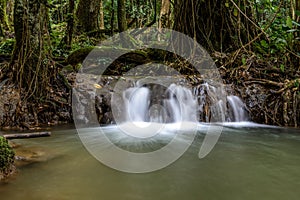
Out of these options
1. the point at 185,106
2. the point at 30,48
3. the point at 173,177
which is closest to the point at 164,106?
the point at 185,106

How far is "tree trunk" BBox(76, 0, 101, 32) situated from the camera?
9.06 metres

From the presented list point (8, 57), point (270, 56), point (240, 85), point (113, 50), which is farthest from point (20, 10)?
point (270, 56)

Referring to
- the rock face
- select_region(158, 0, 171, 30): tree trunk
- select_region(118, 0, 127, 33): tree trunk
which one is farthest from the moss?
select_region(158, 0, 171, 30): tree trunk

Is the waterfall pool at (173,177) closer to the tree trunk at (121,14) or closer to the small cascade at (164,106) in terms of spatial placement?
the small cascade at (164,106)

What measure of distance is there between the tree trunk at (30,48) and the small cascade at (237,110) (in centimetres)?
297

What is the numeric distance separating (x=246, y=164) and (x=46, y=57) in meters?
3.37

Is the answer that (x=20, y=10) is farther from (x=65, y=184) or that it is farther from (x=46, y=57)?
(x=65, y=184)

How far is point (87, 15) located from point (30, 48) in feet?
17.4

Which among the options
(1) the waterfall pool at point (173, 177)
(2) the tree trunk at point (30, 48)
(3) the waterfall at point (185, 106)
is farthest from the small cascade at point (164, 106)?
(1) the waterfall pool at point (173, 177)

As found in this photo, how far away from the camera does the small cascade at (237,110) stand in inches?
184

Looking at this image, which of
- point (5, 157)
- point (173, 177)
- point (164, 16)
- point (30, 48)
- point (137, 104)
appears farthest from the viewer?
point (164, 16)

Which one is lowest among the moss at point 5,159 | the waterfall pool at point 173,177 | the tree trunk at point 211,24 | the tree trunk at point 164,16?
the waterfall pool at point 173,177

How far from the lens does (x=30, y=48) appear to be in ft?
13.8

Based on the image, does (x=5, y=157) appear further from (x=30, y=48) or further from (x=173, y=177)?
(x=30, y=48)
